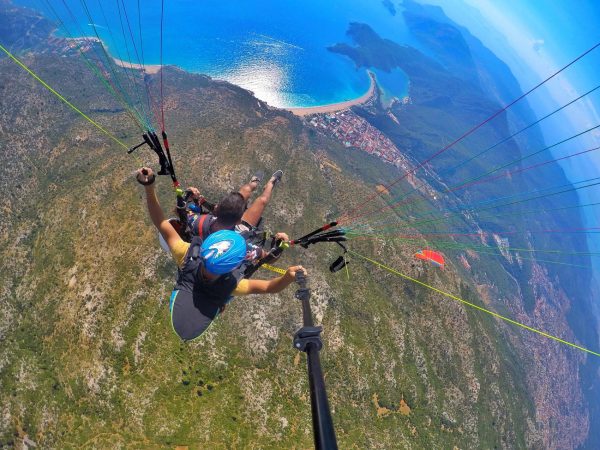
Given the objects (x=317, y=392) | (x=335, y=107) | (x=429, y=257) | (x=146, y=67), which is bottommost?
(x=146, y=67)

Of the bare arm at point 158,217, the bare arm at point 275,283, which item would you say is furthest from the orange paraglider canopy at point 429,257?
the bare arm at point 158,217

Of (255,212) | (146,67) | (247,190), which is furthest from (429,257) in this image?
(146,67)

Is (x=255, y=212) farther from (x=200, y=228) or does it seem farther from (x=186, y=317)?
(x=186, y=317)

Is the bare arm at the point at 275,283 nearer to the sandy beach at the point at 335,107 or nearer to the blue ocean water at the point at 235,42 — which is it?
the sandy beach at the point at 335,107

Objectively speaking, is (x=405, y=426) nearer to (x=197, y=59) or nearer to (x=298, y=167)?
(x=298, y=167)

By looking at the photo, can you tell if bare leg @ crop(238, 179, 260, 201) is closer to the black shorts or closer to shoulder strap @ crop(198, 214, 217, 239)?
shoulder strap @ crop(198, 214, 217, 239)

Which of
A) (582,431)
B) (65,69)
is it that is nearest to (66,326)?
(65,69)
